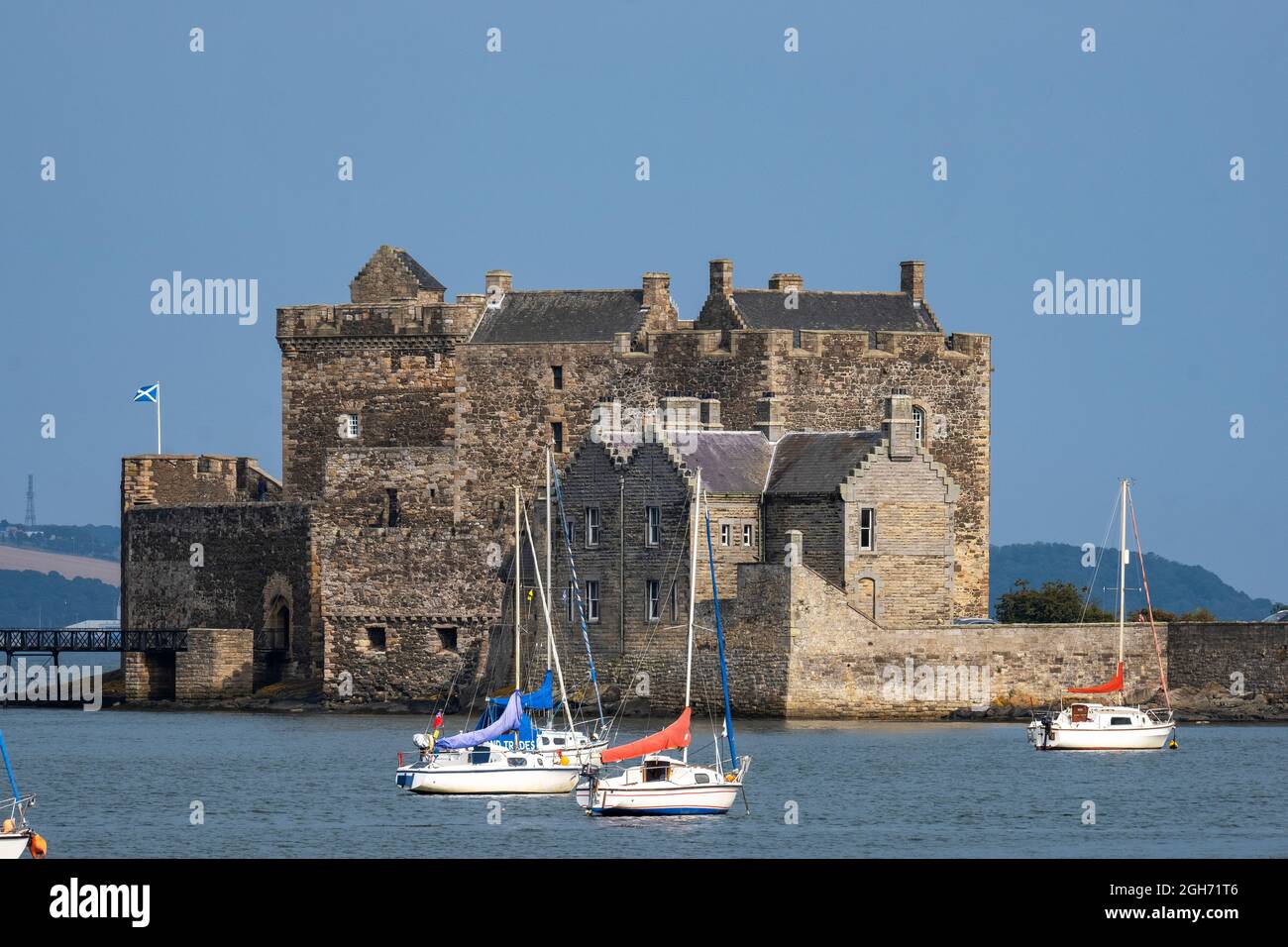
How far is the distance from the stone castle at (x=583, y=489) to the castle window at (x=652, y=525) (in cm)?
4

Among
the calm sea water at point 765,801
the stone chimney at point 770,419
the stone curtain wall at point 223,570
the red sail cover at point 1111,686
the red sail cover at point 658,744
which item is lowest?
the calm sea water at point 765,801

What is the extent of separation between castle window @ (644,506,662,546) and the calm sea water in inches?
186

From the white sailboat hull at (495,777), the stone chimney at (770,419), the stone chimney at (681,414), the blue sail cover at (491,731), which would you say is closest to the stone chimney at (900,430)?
the stone chimney at (770,419)

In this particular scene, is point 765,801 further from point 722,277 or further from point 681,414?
point 722,277

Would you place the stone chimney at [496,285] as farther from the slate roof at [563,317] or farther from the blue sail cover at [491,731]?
the blue sail cover at [491,731]

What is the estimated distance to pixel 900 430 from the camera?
63.2 m

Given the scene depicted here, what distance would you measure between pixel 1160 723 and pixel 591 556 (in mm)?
13341

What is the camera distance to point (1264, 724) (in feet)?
209

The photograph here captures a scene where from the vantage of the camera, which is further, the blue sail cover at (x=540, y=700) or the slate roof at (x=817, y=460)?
the slate roof at (x=817, y=460)

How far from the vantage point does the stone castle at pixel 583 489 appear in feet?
207

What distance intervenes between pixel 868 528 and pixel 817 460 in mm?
2245

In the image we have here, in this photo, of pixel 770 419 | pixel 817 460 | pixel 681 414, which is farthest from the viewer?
pixel 770 419

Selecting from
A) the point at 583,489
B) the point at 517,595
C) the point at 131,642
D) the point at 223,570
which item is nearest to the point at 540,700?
the point at 517,595

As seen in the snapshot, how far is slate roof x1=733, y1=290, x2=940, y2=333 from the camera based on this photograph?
73812 millimetres
